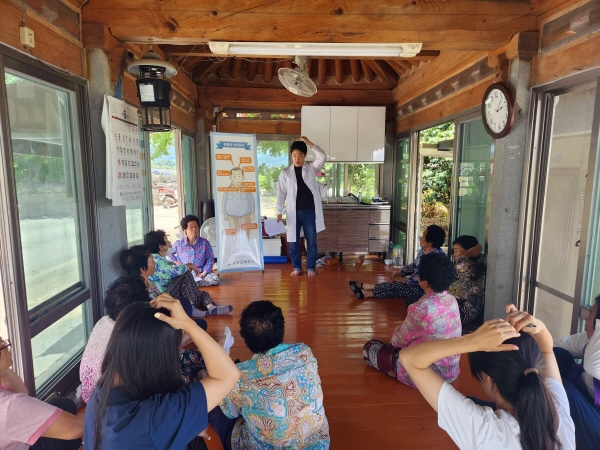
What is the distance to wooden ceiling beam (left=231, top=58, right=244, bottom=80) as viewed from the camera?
5480mm

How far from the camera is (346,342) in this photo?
3.00 metres

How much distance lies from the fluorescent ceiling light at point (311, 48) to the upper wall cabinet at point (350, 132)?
112 inches

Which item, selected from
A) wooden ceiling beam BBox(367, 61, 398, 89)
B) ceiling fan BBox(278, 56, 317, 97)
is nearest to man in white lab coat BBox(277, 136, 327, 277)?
ceiling fan BBox(278, 56, 317, 97)

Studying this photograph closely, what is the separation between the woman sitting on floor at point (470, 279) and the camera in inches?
128

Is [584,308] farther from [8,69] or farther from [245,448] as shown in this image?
[8,69]

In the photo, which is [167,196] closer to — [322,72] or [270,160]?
[270,160]

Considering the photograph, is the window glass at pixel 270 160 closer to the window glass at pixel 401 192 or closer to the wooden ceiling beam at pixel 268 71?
the wooden ceiling beam at pixel 268 71

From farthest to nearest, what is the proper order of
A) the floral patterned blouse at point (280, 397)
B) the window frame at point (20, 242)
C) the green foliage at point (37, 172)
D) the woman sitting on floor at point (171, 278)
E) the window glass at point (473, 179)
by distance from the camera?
the window glass at point (473, 179) < the woman sitting on floor at point (171, 278) < the green foliage at point (37, 172) < the window frame at point (20, 242) < the floral patterned blouse at point (280, 397)

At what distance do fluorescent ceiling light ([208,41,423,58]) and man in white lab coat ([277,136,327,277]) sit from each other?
6.04 ft

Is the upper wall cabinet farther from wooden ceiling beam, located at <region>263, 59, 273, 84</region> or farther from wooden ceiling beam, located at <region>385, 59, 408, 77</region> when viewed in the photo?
wooden ceiling beam, located at <region>263, 59, 273, 84</region>

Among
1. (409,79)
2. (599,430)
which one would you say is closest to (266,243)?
(409,79)

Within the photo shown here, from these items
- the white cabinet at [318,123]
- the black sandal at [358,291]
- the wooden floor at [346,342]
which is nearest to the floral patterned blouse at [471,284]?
the wooden floor at [346,342]

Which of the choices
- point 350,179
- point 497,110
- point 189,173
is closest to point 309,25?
point 497,110

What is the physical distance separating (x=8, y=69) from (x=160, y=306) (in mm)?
1573
